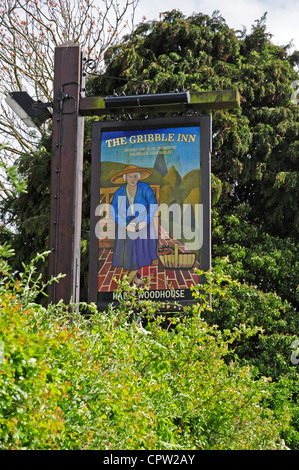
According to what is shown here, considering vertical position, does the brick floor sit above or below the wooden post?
below

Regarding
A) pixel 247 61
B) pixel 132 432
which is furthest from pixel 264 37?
pixel 132 432

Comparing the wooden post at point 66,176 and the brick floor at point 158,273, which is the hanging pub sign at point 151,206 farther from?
the wooden post at point 66,176

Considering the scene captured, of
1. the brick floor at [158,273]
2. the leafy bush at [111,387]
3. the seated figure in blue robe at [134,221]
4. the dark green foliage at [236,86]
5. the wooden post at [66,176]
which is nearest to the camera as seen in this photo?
the leafy bush at [111,387]

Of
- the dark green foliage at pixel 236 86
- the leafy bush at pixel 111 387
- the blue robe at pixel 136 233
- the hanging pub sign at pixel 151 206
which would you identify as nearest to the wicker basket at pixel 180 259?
the hanging pub sign at pixel 151 206

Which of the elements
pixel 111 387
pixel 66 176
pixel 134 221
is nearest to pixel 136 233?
pixel 134 221

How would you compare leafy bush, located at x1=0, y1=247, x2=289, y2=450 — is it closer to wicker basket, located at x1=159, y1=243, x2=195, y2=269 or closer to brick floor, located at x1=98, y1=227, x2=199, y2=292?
brick floor, located at x1=98, y1=227, x2=199, y2=292

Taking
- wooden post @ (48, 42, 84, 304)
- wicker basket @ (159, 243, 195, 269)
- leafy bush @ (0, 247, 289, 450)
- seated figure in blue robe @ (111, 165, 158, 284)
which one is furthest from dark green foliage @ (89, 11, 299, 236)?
leafy bush @ (0, 247, 289, 450)

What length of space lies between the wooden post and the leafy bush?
165cm

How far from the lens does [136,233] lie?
815 cm

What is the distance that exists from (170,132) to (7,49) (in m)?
11.2

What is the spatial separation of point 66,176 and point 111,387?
437 centimetres

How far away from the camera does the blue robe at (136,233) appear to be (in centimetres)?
809

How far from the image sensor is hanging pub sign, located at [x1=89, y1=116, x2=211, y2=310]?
805 cm

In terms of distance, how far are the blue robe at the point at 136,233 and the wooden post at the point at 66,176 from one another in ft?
1.86
